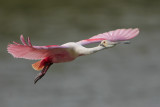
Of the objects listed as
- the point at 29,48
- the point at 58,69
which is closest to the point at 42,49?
the point at 29,48

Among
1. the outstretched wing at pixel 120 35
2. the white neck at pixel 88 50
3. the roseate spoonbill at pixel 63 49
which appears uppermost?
the outstretched wing at pixel 120 35

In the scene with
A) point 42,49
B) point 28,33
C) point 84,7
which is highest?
point 84,7

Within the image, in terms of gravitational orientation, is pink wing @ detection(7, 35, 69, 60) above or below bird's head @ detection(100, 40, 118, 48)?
above

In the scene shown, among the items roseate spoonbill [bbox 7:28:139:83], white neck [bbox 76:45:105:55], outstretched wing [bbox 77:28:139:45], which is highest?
outstretched wing [bbox 77:28:139:45]

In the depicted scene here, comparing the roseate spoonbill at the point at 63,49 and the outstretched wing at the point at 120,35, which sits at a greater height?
the outstretched wing at the point at 120,35

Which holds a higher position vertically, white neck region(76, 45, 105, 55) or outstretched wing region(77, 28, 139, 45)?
outstretched wing region(77, 28, 139, 45)

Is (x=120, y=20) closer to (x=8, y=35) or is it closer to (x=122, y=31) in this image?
(x=8, y=35)

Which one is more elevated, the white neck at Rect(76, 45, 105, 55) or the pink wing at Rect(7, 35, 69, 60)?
the pink wing at Rect(7, 35, 69, 60)

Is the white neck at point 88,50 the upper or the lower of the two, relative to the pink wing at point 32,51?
lower

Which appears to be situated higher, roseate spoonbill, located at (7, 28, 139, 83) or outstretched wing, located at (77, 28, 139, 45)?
outstretched wing, located at (77, 28, 139, 45)

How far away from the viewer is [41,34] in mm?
2770

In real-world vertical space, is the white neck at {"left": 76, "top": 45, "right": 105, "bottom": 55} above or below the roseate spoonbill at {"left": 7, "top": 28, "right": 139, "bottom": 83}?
below

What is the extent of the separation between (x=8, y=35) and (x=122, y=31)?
80.3 inches

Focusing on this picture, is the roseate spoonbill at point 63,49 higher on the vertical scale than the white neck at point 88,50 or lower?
higher
